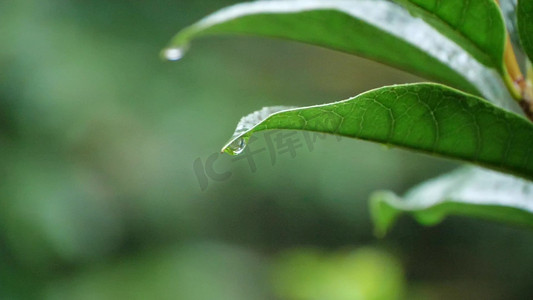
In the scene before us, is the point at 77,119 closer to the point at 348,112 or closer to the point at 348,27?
the point at 348,27

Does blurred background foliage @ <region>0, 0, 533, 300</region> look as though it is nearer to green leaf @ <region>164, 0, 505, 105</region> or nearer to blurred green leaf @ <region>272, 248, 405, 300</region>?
blurred green leaf @ <region>272, 248, 405, 300</region>

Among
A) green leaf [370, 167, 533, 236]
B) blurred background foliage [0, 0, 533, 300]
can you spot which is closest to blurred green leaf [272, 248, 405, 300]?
blurred background foliage [0, 0, 533, 300]

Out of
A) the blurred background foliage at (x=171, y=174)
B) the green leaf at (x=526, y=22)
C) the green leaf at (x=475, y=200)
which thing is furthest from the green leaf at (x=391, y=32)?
the blurred background foliage at (x=171, y=174)

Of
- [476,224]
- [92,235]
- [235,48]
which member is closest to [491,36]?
[92,235]

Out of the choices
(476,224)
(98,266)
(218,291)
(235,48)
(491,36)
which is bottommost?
(476,224)

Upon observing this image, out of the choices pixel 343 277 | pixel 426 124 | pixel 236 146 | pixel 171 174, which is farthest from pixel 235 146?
pixel 171 174

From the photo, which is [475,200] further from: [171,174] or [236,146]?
[171,174]
